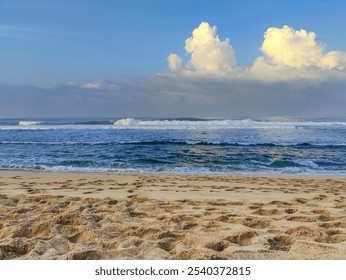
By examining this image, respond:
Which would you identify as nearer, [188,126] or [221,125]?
[188,126]

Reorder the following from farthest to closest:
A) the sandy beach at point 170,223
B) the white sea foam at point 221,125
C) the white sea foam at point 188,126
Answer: the white sea foam at point 221,125
the white sea foam at point 188,126
the sandy beach at point 170,223

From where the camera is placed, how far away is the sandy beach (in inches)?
131

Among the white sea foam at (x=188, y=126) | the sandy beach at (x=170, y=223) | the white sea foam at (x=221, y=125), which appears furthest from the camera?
the white sea foam at (x=221, y=125)

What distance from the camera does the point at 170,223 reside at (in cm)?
432

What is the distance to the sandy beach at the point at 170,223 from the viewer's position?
3.34 meters

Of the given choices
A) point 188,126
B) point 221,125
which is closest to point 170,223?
point 188,126

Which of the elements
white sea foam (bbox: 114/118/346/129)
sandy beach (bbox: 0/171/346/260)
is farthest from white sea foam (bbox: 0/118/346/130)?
sandy beach (bbox: 0/171/346/260)

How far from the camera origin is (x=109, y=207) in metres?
5.31

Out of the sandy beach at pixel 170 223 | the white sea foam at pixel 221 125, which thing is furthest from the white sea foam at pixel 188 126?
the sandy beach at pixel 170 223

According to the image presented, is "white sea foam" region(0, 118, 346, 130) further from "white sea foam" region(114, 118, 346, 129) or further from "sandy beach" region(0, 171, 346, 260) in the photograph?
"sandy beach" region(0, 171, 346, 260)

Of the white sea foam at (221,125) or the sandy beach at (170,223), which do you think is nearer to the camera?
the sandy beach at (170,223)

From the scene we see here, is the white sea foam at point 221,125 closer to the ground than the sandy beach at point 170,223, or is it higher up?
higher up

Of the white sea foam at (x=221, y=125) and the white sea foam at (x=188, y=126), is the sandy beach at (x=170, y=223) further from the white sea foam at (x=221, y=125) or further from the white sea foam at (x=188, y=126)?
the white sea foam at (x=221, y=125)

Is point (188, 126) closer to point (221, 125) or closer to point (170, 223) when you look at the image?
point (221, 125)
